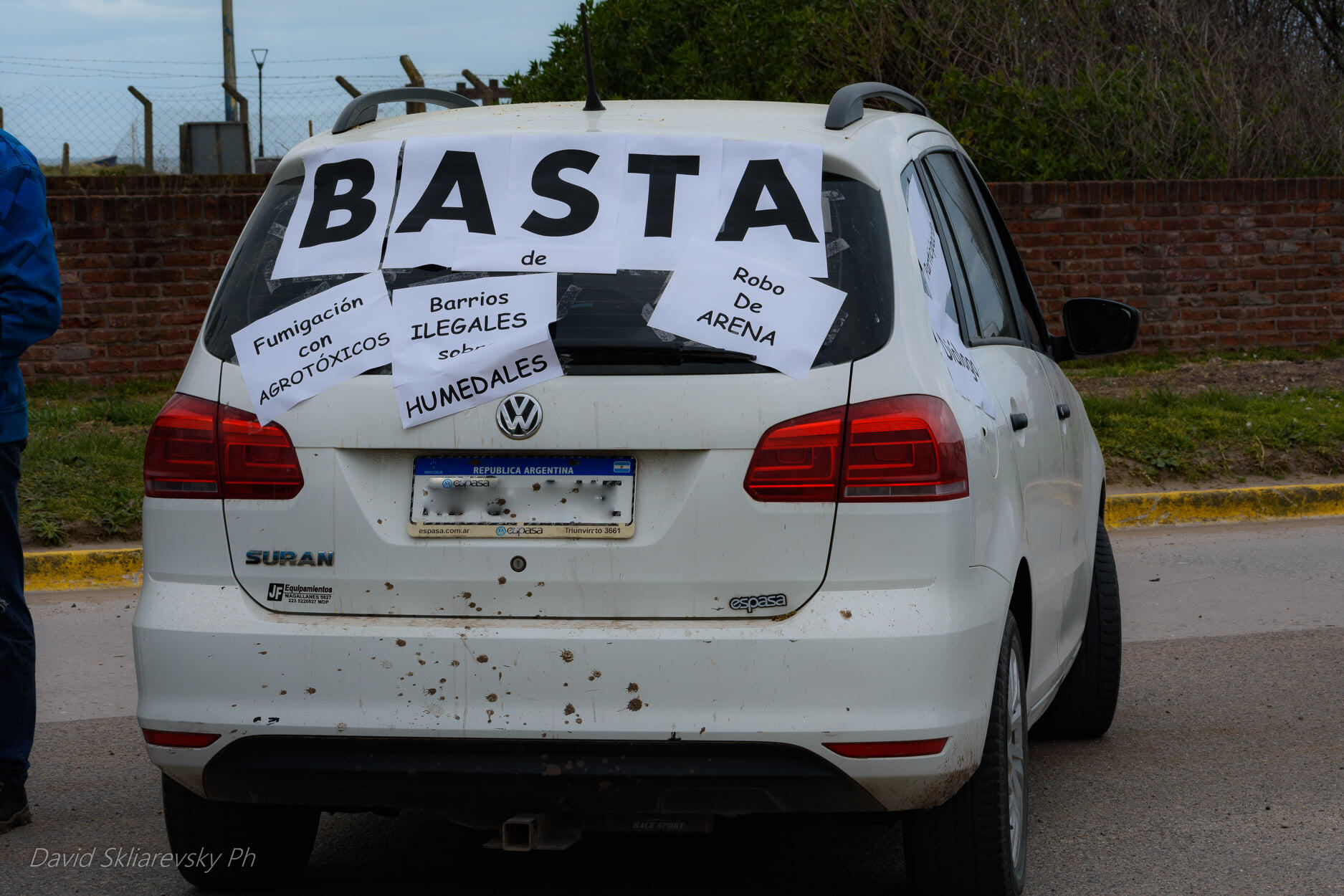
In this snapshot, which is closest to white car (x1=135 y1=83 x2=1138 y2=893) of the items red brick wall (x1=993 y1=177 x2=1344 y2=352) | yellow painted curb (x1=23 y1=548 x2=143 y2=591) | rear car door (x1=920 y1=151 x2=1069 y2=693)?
rear car door (x1=920 y1=151 x2=1069 y2=693)

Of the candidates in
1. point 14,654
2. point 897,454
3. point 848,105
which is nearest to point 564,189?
point 848,105

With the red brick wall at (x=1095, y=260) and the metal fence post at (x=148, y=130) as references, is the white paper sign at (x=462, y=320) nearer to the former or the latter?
the red brick wall at (x=1095, y=260)

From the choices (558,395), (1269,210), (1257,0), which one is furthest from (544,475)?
(1257,0)

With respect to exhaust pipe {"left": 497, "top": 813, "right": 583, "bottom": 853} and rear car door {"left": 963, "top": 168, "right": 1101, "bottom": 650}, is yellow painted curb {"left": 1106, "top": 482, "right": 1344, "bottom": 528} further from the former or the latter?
exhaust pipe {"left": 497, "top": 813, "right": 583, "bottom": 853}

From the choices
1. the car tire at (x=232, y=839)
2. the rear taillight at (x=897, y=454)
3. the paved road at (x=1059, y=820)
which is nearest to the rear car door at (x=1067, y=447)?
the paved road at (x=1059, y=820)

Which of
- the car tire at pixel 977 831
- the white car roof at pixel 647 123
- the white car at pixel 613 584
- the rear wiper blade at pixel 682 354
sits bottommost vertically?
the car tire at pixel 977 831

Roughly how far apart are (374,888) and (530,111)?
190 cm

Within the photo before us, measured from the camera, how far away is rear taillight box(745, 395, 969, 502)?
2953 millimetres

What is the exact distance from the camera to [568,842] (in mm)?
3168

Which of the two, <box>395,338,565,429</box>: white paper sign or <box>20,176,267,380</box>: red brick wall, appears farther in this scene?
<box>20,176,267,380</box>: red brick wall

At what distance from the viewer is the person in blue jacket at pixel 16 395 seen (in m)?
4.16

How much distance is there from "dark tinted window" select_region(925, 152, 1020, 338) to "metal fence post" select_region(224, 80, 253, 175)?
15.7 metres

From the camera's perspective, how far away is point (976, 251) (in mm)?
4113

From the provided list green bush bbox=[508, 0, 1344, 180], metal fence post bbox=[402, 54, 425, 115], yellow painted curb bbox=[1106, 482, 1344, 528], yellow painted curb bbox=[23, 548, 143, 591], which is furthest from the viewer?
metal fence post bbox=[402, 54, 425, 115]
